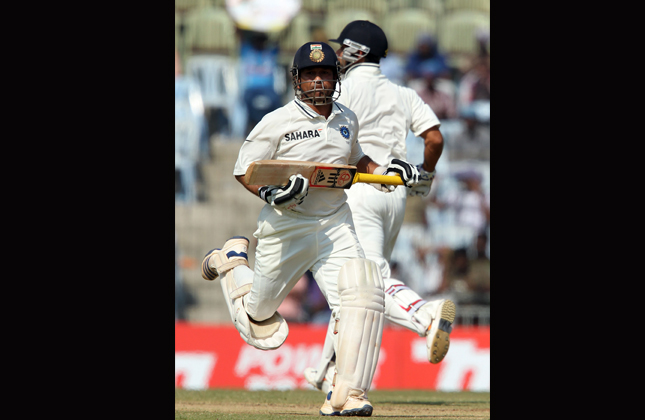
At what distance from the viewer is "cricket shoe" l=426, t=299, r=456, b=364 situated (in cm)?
516

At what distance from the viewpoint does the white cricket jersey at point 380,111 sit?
5875 millimetres

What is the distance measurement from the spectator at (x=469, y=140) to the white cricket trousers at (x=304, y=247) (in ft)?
30.5

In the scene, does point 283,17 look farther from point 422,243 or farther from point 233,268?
point 233,268

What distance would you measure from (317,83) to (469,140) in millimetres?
9690

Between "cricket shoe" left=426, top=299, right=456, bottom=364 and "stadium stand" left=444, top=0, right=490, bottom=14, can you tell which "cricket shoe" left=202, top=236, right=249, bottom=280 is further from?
"stadium stand" left=444, top=0, right=490, bottom=14

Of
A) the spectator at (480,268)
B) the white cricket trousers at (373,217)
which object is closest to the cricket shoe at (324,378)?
the white cricket trousers at (373,217)

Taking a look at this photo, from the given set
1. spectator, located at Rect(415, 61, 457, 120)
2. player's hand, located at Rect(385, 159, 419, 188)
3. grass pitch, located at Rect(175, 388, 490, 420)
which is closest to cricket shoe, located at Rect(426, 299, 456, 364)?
grass pitch, located at Rect(175, 388, 490, 420)

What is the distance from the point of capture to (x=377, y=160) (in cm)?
588

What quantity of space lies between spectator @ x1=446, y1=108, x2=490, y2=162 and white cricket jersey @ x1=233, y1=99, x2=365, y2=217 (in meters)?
9.30

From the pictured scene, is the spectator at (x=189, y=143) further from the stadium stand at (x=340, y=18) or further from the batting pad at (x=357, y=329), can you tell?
the batting pad at (x=357, y=329)

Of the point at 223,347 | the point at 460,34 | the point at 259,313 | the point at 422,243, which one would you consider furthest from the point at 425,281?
the point at 259,313

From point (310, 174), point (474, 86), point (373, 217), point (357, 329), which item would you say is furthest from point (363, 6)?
point (357, 329)

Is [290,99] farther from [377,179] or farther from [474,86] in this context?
[377,179]

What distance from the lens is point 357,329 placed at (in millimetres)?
4332
